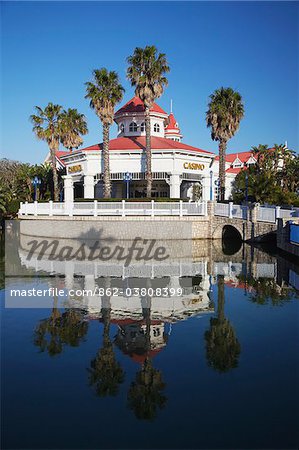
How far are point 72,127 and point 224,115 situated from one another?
14.5 metres

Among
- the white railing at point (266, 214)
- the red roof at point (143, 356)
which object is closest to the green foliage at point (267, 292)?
the red roof at point (143, 356)

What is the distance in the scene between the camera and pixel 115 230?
2873cm

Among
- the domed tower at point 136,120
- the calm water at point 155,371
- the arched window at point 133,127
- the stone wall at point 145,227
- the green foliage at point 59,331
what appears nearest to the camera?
the calm water at point 155,371

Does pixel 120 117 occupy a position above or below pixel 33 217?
above

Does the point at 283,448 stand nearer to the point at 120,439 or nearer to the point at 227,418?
the point at 227,418

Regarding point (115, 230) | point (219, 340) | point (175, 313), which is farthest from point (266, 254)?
point (219, 340)

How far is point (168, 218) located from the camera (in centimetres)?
2920

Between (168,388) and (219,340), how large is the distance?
9.59ft

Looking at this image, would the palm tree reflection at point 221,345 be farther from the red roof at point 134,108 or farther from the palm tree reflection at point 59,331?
the red roof at point 134,108

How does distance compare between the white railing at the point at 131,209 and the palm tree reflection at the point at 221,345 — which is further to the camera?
the white railing at the point at 131,209

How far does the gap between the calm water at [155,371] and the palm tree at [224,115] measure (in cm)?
2484

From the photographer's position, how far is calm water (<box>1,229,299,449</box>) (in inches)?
246

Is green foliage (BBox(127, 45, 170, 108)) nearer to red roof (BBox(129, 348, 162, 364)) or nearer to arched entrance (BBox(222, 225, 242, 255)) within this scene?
arched entrance (BBox(222, 225, 242, 255))

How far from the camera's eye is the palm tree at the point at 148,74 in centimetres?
3462
